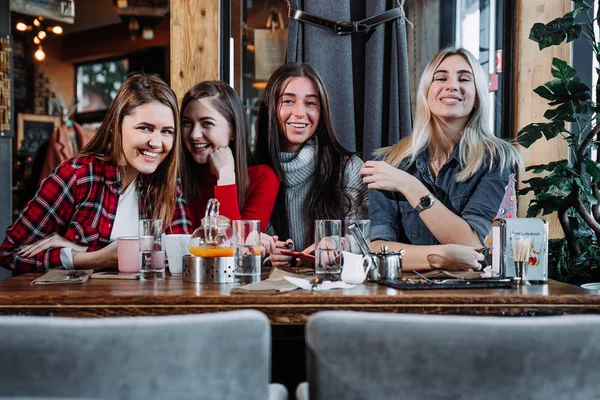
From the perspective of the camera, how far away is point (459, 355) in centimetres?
98

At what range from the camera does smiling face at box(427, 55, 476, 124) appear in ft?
9.38

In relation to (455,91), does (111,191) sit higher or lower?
lower

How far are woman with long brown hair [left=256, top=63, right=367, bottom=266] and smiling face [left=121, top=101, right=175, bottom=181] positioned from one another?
1.80 feet

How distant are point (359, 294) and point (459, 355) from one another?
2.00 ft

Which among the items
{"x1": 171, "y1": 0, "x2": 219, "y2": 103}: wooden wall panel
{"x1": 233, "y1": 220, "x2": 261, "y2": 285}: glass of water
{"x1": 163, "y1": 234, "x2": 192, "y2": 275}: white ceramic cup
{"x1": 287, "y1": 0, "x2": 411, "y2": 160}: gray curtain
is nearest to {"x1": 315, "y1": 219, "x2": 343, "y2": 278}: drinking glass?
{"x1": 233, "y1": 220, "x2": 261, "y2": 285}: glass of water

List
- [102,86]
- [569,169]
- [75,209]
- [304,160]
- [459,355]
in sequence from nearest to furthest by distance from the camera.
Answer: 1. [459,355]
2. [75,209]
3. [569,169]
4. [304,160]
5. [102,86]

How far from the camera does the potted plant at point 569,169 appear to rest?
2602 millimetres

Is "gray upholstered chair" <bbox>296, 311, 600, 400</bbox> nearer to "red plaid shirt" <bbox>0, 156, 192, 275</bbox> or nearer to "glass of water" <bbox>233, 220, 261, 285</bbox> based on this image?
"glass of water" <bbox>233, 220, 261, 285</bbox>

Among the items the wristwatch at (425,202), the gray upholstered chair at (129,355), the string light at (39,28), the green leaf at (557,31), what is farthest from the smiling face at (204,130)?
the string light at (39,28)

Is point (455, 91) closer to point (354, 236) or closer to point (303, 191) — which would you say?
point (303, 191)

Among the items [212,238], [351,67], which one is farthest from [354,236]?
[351,67]

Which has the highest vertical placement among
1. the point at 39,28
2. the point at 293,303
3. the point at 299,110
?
the point at 39,28

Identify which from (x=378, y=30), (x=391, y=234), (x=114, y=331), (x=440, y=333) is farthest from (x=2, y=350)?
(x=378, y=30)

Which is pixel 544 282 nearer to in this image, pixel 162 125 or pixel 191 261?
pixel 191 261
